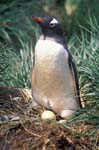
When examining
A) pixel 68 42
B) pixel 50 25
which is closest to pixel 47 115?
pixel 50 25

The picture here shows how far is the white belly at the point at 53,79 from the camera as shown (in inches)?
186

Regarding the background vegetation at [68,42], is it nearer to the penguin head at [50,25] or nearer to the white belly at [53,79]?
the white belly at [53,79]

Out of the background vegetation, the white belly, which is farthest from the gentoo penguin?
the background vegetation

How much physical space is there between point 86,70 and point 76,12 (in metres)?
5.24

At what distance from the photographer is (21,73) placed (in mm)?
6074

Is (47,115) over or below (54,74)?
below

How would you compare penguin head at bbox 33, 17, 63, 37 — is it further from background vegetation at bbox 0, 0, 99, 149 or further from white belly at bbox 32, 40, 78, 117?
background vegetation at bbox 0, 0, 99, 149

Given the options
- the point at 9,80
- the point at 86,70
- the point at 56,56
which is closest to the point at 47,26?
the point at 56,56

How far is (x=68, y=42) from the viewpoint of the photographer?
7371 mm

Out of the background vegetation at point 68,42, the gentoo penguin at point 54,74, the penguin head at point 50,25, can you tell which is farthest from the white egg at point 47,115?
the penguin head at point 50,25

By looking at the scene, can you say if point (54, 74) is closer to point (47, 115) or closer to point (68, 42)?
point (47, 115)

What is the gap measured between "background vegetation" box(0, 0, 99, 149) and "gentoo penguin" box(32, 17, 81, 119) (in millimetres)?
140

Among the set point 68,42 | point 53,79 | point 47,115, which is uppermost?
point 68,42

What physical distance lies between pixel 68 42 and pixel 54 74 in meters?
2.66
